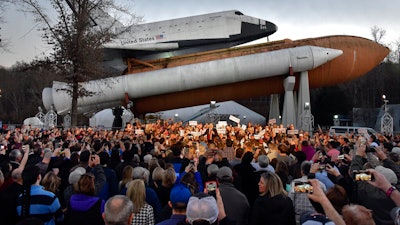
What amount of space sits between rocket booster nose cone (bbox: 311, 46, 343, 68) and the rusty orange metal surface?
112cm

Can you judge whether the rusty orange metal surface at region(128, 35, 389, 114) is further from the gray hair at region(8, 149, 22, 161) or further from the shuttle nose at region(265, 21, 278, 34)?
the gray hair at region(8, 149, 22, 161)

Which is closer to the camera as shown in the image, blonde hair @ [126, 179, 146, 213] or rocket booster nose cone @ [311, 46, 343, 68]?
blonde hair @ [126, 179, 146, 213]

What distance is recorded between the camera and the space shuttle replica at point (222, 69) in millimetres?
29203

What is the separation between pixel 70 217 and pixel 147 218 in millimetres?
917

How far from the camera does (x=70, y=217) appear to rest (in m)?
4.61

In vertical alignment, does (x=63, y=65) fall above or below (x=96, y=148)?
above

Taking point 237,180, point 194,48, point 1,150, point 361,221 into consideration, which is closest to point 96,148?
point 1,150

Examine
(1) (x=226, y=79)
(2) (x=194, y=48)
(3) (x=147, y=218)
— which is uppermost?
(2) (x=194, y=48)

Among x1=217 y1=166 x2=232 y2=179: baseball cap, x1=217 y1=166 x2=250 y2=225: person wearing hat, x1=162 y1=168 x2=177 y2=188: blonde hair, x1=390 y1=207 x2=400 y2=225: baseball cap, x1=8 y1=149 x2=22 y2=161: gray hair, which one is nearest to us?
x1=390 y1=207 x2=400 y2=225: baseball cap

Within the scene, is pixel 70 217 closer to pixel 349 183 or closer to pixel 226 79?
pixel 349 183

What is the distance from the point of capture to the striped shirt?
4.86 metres

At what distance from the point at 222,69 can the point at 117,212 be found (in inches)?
1018

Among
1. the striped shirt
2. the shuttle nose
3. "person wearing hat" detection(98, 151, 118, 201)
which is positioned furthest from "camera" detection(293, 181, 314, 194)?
the shuttle nose

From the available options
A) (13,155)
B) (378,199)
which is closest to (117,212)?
(378,199)
